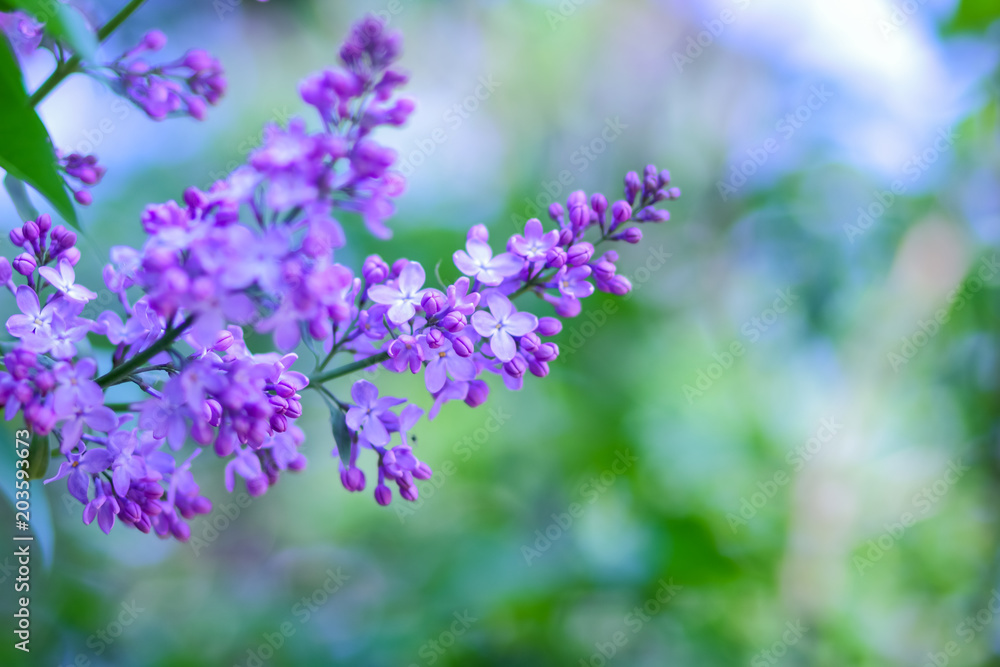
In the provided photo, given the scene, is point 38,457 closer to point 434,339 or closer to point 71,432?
point 71,432

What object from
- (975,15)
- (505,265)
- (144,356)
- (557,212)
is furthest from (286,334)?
(975,15)

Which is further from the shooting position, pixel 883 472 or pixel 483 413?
pixel 483 413

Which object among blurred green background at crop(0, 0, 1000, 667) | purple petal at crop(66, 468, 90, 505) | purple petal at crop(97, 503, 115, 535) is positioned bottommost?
blurred green background at crop(0, 0, 1000, 667)

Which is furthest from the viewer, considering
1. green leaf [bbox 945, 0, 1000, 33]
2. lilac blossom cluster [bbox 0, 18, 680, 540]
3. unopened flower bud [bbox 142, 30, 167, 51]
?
green leaf [bbox 945, 0, 1000, 33]

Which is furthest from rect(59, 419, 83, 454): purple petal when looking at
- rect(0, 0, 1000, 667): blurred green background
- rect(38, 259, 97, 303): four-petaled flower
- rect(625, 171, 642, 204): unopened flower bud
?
rect(0, 0, 1000, 667): blurred green background

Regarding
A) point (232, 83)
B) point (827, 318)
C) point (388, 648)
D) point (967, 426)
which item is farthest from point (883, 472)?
point (232, 83)

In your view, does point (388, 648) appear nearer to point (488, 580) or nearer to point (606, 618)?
point (488, 580)

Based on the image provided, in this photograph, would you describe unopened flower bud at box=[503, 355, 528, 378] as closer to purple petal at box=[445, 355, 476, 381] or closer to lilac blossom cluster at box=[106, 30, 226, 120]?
purple petal at box=[445, 355, 476, 381]
